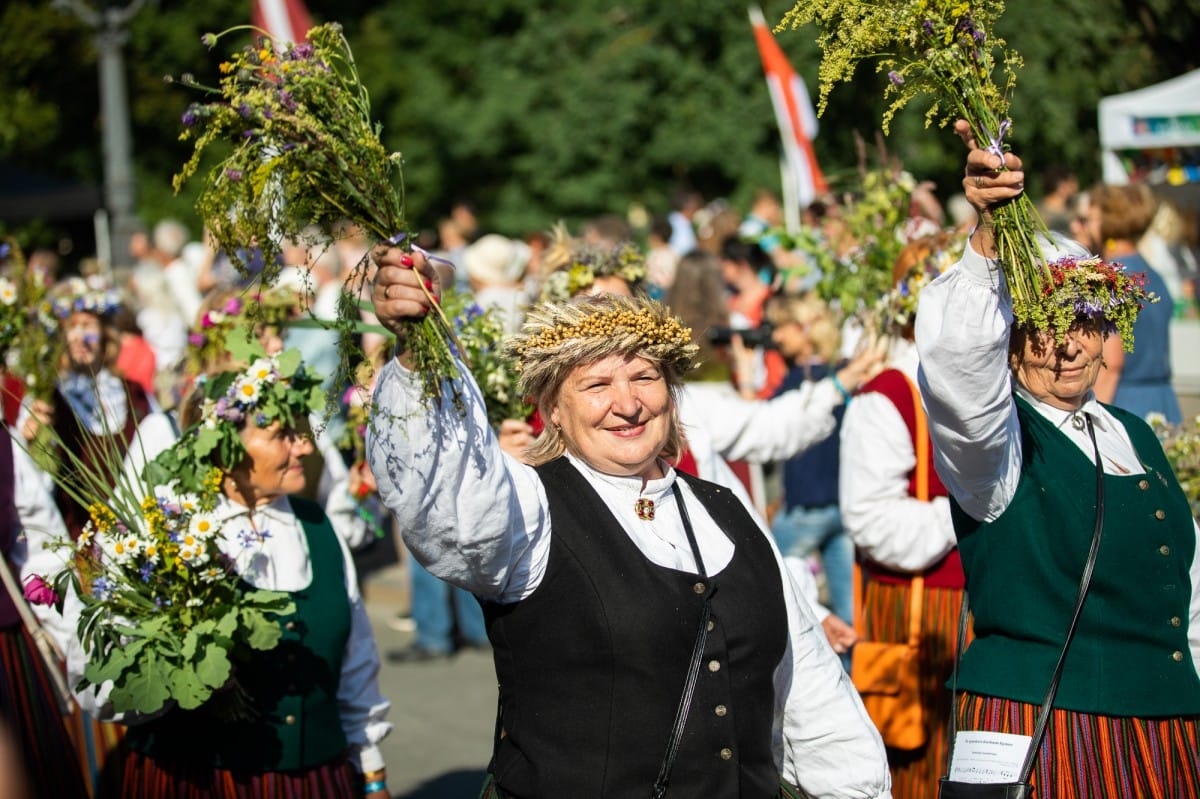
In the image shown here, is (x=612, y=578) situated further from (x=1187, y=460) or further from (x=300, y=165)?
(x=1187, y=460)

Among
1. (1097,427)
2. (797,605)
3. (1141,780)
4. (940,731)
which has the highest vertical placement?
(1097,427)

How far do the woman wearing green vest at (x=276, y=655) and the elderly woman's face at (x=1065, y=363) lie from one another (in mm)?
1828

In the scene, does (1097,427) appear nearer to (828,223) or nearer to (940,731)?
(940,731)

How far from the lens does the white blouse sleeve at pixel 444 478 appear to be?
2.40 meters

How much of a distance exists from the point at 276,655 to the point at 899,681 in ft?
5.96

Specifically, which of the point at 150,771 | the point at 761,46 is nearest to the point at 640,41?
the point at 761,46

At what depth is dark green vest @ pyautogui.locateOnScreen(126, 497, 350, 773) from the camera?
11.8 ft

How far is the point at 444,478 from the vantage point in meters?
2.41

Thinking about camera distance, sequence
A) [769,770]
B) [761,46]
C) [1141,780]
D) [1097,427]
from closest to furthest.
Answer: [769,770], [1141,780], [1097,427], [761,46]

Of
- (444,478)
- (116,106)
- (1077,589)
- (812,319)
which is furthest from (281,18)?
(444,478)

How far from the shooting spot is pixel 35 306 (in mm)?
6176

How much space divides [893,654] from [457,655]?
4030 millimetres

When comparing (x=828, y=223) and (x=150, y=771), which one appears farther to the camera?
(x=828, y=223)

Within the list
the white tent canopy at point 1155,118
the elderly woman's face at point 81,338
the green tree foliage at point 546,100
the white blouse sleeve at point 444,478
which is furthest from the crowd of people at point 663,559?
the green tree foliage at point 546,100
